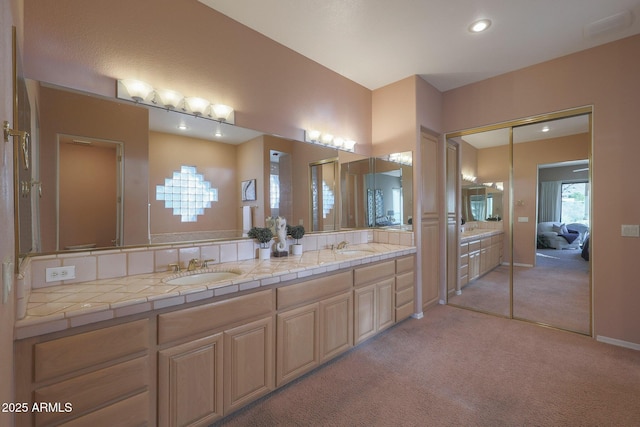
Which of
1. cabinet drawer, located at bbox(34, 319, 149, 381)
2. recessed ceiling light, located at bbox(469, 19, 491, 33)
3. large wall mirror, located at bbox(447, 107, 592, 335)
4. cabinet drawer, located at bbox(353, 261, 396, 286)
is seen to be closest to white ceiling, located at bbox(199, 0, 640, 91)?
recessed ceiling light, located at bbox(469, 19, 491, 33)

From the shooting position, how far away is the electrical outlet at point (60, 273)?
1453 millimetres

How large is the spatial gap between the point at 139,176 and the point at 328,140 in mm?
1899

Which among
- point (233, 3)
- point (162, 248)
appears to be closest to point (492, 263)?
point (162, 248)

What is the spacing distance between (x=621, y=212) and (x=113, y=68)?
4364 millimetres

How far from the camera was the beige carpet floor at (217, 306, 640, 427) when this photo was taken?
168 centimetres

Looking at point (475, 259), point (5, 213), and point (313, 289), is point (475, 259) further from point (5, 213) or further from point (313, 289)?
point (5, 213)

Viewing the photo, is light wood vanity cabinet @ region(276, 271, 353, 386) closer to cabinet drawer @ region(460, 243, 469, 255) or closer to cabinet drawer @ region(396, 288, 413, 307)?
cabinet drawer @ region(396, 288, 413, 307)

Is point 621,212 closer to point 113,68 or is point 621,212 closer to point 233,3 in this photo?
point 233,3

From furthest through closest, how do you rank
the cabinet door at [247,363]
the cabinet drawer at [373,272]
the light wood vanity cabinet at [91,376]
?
the cabinet drawer at [373,272]
the cabinet door at [247,363]
the light wood vanity cabinet at [91,376]

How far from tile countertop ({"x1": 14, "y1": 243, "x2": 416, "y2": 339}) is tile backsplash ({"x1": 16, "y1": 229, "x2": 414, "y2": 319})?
0.05 metres

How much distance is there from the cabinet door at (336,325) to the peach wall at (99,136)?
A: 1431mm

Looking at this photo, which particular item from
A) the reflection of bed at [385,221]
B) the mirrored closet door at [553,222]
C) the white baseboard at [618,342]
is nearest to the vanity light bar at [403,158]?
the reflection of bed at [385,221]

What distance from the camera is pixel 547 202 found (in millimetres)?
3113

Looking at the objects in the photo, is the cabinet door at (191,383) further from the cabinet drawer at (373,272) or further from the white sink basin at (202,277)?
the cabinet drawer at (373,272)
